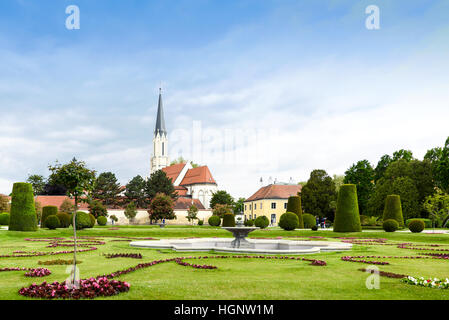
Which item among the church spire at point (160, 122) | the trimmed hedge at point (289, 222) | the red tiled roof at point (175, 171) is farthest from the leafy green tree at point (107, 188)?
the trimmed hedge at point (289, 222)

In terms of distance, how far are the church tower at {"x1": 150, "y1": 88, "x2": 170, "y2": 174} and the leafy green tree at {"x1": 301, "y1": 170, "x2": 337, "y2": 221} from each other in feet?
179

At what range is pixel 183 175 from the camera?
94125mm

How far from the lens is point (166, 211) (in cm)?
5662

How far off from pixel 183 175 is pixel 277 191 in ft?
107

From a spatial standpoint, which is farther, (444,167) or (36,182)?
(36,182)

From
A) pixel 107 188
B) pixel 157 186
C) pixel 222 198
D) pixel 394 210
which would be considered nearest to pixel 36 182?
pixel 107 188

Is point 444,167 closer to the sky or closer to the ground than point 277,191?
closer to the sky

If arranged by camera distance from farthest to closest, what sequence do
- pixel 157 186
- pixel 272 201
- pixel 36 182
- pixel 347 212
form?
1. pixel 36 182
2. pixel 157 186
3. pixel 272 201
4. pixel 347 212

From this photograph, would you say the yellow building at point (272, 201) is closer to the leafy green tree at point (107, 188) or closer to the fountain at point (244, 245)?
the leafy green tree at point (107, 188)

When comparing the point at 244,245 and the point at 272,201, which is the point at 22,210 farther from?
the point at 272,201

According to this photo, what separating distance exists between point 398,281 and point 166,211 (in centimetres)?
4906

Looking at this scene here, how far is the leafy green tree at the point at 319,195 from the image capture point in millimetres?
53375

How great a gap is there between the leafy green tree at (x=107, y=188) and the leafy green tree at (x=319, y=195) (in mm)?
34646
